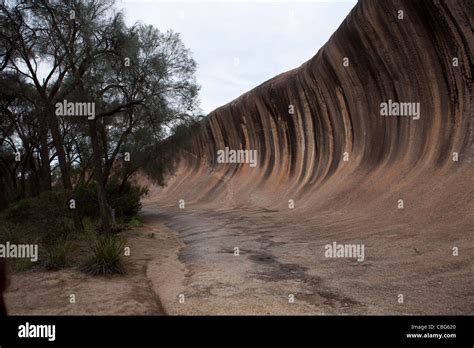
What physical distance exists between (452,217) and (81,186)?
14834 mm

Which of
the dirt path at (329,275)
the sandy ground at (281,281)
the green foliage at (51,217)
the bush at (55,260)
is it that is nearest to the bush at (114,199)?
the green foliage at (51,217)

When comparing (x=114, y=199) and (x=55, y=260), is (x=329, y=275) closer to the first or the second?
(x=55, y=260)

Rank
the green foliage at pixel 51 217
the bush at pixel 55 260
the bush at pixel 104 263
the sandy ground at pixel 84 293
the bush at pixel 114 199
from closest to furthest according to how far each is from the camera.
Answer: the sandy ground at pixel 84 293, the bush at pixel 104 263, the bush at pixel 55 260, the green foliage at pixel 51 217, the bush at pixel 114 199

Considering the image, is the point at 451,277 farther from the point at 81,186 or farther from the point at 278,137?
the point at 278,137

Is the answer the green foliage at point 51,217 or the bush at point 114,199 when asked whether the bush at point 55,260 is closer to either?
the green foliage at point 51,217

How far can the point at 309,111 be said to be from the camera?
767 inches

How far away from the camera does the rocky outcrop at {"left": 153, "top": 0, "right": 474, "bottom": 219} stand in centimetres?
1030

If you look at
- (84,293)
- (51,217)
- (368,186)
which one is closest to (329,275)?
(84,293)

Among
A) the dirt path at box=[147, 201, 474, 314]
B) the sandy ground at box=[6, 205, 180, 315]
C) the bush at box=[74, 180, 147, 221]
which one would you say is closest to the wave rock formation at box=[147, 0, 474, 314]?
the dirt path at box=[147, 201, 474, 314]

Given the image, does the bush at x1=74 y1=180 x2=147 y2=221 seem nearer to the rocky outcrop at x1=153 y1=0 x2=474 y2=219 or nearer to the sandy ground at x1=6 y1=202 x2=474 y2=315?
the sandy ground at x1=6 y1=202 x2=474 y2=315

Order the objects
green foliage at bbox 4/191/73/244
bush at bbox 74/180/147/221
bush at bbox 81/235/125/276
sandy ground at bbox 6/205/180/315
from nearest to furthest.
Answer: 1. sandy ground at bbox 6/205/180/315
2. bush at bbox 81/235/125/276
3. green foliage at bbox 4/191/73/244
4. bush at bbox 74/180/147/221

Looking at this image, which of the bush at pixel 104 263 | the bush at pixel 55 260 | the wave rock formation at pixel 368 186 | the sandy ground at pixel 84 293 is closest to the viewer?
the sandy ground at pixel 84 293

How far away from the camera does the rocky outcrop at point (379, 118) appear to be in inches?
406

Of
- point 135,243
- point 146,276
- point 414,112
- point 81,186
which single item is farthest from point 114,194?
point 414,112
